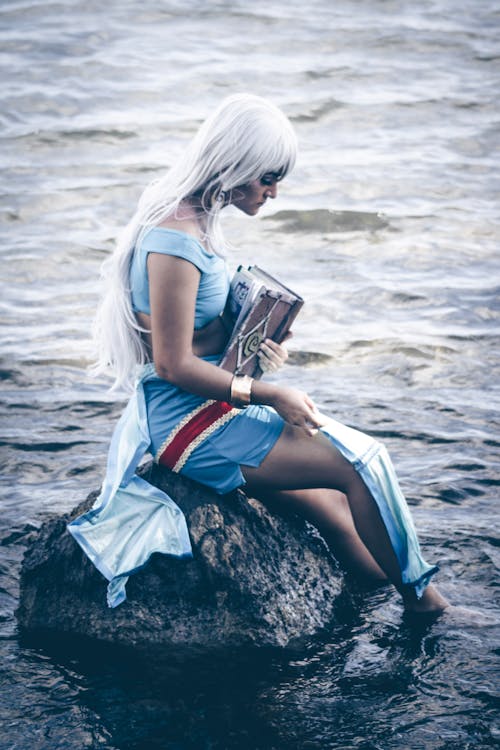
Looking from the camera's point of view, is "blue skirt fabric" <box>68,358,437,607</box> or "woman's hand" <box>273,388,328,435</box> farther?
"blue skirt fabric" <box>68,358,437,607</box>

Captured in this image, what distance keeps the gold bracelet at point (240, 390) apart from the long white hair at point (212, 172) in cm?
45

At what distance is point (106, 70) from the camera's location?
13.6 metres

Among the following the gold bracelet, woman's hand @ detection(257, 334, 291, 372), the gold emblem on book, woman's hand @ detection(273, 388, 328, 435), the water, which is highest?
the gold emblem on book

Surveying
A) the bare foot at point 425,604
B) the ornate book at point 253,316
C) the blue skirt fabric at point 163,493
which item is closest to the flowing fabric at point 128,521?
the blue skirt fabric at point 163,493

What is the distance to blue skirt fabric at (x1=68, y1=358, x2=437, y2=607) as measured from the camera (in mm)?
3908

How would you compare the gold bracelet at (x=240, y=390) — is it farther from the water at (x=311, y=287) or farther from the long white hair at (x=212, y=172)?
the water at (x=311, y=287)

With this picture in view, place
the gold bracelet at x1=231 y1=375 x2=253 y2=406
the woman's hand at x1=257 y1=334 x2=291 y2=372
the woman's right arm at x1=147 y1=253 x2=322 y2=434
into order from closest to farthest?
the woman's right arm at x1=147 y1=253 x2=322 y2=434 < the gold bracelet at x1=231 y1=375 x2=253 y2=406 < the woman's hand at x1=257 y1=334 x2=291 y2=372

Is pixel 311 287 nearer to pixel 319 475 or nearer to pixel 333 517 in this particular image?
pixel 333 517

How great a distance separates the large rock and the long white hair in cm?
66

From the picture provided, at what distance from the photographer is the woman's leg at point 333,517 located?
13.7 feet

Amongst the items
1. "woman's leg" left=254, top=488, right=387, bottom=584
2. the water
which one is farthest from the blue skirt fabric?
the water

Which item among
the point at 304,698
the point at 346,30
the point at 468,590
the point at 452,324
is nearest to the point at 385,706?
the point at 304,698

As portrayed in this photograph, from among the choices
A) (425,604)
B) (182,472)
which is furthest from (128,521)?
(425,604)

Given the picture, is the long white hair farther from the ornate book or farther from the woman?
the ornate book
